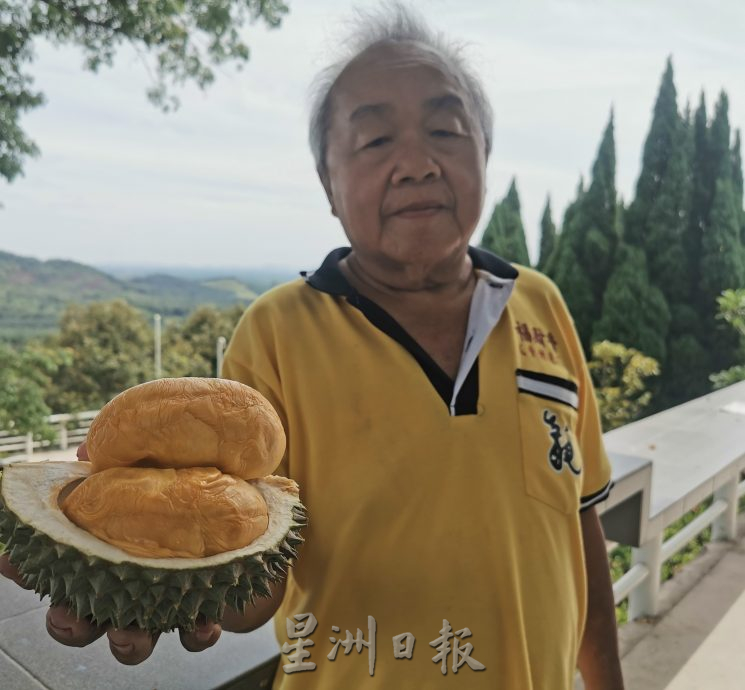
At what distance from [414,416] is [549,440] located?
236mm

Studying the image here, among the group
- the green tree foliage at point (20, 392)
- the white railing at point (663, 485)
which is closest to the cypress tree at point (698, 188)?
the white railing at point (663, 485)

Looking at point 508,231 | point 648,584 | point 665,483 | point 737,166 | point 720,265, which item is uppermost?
point 737,166

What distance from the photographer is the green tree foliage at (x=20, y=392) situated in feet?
18.0

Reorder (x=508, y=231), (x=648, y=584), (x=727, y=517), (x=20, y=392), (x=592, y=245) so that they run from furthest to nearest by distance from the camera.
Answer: (x=508, y=231) → (x=592, y=245) → (x=20, y=392) → (x=727, y=517) → (x=648, y=584)

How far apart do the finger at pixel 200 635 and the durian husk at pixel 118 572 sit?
0.9 inches

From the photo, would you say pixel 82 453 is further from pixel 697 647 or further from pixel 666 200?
pixel 666 200

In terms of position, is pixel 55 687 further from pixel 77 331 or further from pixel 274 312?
pixel 77 331

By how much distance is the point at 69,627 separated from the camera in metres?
0.58

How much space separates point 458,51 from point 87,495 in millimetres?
835

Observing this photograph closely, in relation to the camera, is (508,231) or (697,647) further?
(508,231)

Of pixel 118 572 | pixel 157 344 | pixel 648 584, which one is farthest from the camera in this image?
pixel 157 344

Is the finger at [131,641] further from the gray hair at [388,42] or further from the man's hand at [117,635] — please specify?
the gray hair at [388,42]

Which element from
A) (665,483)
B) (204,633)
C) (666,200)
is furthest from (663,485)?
(666,200)

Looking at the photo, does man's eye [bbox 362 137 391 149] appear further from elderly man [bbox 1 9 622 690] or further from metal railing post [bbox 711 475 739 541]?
metal railing post [bbox 711 475 739 541]
